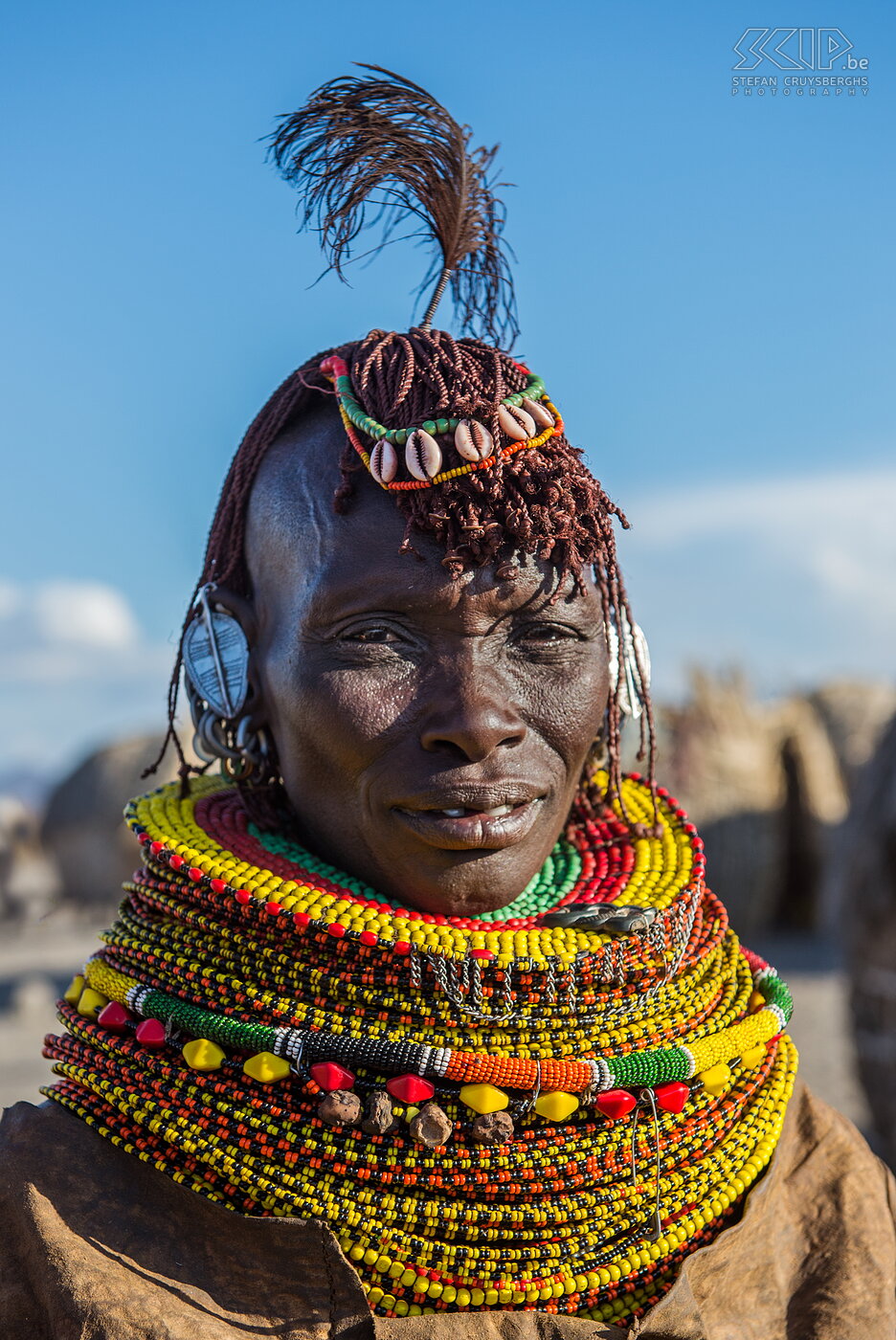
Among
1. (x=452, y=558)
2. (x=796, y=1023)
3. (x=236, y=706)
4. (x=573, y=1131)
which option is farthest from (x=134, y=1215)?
A: (x=796, y=1023)

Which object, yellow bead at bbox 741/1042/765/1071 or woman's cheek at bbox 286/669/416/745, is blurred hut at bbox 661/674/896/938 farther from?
woman's cheek at bbox 286/669/416/745

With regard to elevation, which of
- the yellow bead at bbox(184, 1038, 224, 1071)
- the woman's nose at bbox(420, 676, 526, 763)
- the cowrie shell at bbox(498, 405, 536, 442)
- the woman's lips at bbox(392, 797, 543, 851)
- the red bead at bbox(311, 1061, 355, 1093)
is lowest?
the red bead at bbox(311, 1061, 355, 1093)

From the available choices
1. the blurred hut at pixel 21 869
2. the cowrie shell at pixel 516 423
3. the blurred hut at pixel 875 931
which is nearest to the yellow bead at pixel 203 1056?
the cowrie shell at pixel 516 423

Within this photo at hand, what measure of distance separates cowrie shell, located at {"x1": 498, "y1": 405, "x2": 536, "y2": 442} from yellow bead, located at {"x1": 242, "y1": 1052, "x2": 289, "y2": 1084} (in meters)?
1.12

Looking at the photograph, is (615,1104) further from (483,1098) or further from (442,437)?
A: (442,437)

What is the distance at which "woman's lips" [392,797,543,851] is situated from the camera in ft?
7.04

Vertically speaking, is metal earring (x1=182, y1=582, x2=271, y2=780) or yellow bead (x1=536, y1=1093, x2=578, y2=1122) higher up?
metal earring (x1=182, y1=582, x2=271, y2=780)

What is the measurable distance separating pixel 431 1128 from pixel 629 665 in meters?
1.03

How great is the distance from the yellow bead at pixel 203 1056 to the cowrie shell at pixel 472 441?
1.07 meters

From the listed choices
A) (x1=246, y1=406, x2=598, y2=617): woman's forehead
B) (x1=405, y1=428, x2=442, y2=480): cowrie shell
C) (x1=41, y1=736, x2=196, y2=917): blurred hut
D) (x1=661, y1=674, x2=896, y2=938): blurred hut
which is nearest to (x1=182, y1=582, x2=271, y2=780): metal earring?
(x1=246, y1=406, x2=598, y2=617): woman's forehead

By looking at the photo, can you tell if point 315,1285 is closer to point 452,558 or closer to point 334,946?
point 334,946

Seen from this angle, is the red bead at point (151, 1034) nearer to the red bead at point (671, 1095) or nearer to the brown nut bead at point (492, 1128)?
the brown nut bead at point (492, 1128)

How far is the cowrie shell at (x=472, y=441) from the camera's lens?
6.95 feet

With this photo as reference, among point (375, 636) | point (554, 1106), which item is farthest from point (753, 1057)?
point (375, 636)
